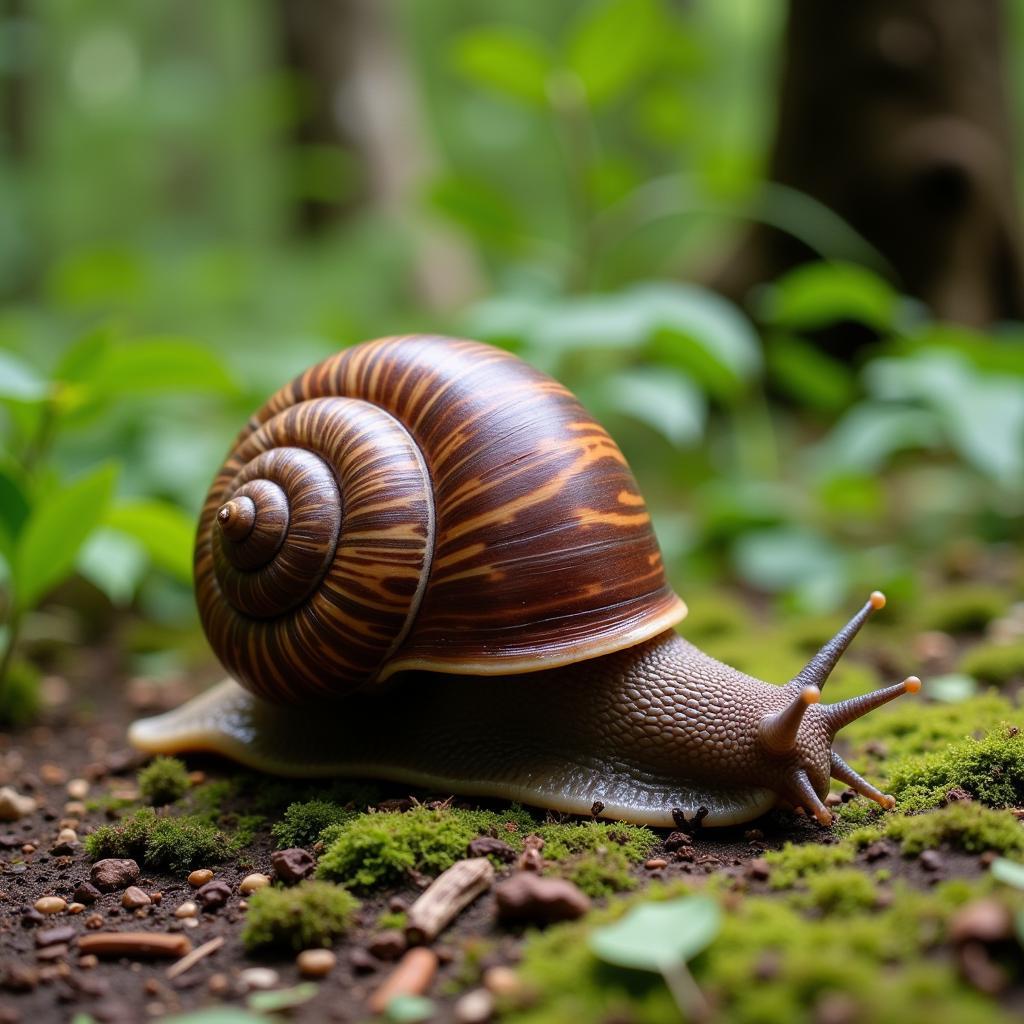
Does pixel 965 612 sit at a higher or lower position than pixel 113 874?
lower

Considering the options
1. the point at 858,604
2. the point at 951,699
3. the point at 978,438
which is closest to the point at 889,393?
the point at 978,438

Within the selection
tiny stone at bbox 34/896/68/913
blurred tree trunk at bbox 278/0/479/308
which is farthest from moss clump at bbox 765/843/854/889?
blurred tree trunk at bbox 278/0/479/308

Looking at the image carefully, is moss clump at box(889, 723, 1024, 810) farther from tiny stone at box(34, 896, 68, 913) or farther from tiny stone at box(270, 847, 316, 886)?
tiny stone at box(34, 896, 68, 913)

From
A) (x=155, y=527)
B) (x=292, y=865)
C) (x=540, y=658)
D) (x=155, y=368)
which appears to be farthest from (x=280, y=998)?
(x=155, y=368)

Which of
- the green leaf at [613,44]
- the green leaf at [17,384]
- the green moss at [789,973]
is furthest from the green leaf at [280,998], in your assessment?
→ the green leaf at [613,44]

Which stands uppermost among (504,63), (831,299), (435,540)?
(504,63)

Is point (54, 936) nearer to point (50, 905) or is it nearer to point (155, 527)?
point (50, 905)

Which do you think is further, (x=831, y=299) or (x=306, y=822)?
(x=831, y=299)

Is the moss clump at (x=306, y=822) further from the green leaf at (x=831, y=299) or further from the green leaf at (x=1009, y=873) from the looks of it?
the green leaf at (x=831, y=299)
